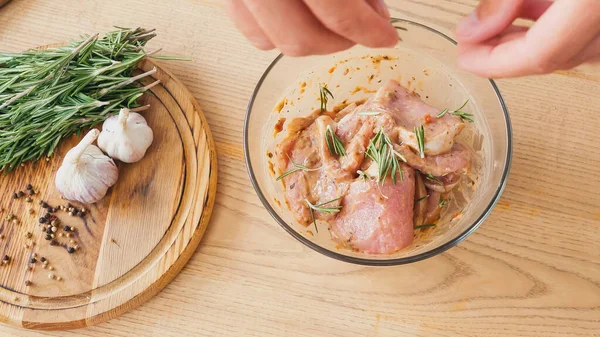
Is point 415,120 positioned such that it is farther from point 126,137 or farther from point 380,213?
point 126,137

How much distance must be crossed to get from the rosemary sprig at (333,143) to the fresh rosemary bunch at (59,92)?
1.88 ft

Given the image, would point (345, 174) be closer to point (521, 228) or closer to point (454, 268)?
point (454, 268)

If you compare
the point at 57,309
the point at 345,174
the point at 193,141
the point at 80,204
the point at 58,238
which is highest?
the point at 193,141

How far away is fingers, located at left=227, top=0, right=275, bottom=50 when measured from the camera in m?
0.82

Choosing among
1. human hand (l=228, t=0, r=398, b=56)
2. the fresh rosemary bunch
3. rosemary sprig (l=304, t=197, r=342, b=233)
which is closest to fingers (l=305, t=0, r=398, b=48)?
human hand (l=228, t=0, r=398, b=56)

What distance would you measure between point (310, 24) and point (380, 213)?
0.52 meters

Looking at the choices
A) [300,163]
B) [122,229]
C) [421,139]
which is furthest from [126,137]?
[421,139]

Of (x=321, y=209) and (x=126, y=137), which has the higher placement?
(x=126, y=137)

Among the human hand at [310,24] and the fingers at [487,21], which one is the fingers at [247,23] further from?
the fingers at [487,21]

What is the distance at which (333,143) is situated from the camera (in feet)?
4.13

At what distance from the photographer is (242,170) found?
1.51 meters

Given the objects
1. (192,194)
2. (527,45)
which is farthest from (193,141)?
(527,45)

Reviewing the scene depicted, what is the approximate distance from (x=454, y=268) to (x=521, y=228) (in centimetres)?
21

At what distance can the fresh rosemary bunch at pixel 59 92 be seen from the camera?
147 cm
